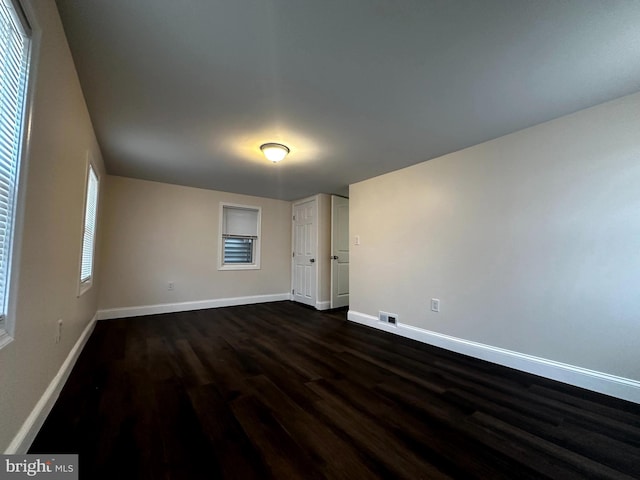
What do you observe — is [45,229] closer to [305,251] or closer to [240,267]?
[240,267]

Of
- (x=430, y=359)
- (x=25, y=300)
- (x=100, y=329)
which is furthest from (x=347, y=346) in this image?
(x=100, y=329)

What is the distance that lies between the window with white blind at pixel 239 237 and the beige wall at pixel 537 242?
2.92 meters

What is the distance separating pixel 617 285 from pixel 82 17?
3678mm

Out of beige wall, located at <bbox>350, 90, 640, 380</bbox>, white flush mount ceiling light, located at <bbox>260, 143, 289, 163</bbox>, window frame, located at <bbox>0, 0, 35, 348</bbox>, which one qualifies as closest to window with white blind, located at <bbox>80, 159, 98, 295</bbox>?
white flush mount ceiling light, located at <bbox>260, 143, 289, 163</bbox>

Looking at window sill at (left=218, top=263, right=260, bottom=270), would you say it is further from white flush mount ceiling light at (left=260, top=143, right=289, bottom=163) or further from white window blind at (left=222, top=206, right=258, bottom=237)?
white flush mount ceiling light at (left=260, top=143, right=289, bottom=163)

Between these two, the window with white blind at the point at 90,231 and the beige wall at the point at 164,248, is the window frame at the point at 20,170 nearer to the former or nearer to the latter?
the window with white blind at the point at 90,231

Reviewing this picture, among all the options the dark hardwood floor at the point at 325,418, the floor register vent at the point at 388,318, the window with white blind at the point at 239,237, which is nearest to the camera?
the dark hardwood floor at the point at 325,418

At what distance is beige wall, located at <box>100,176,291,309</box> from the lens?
390 centimetres

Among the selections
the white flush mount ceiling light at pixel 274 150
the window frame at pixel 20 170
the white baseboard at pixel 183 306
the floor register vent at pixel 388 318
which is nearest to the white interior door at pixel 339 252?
the white baseboard at pixel 183 306

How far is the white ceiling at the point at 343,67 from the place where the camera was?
1271mm

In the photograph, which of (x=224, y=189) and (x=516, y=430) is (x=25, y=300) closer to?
(x=516, y=430)

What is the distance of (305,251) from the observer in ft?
16.8

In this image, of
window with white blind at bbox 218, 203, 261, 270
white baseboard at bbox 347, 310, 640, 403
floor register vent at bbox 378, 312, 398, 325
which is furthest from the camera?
window with white blind at bbox 218, 203, 261, 270

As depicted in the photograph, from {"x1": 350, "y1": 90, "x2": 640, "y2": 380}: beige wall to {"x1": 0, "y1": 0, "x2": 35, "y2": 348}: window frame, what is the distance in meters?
3.18
